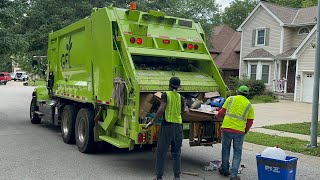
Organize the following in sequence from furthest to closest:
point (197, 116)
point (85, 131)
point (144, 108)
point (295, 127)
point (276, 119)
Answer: point (276, 119) → point (295, 127) → point (85, 131) → point (197, 116) → point (144, 108)

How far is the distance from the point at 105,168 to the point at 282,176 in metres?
3.29

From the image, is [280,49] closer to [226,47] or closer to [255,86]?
[255,86]

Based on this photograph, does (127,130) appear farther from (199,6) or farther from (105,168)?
(199,6)

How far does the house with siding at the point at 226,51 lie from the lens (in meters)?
35.4

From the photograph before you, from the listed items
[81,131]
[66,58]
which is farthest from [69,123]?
[66,58]

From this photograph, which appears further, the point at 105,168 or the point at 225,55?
the point at 225,55

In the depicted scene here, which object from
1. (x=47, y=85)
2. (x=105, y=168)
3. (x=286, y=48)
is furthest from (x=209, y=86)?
(x=286, y=48)

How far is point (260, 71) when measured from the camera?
30.1 m

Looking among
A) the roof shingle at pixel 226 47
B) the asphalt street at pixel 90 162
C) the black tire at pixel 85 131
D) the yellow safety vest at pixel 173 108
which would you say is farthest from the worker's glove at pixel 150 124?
the roof shingle at pixel 226 47

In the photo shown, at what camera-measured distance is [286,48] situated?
94.6ft

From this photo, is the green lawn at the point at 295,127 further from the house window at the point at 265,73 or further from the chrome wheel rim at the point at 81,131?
the house window at the point at 265,73

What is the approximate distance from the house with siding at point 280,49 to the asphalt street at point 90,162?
1711 centimetres

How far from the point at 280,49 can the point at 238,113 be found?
23.7 meters

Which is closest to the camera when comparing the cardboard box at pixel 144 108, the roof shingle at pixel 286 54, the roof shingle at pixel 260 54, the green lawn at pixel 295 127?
the cardboard box at pixel 144 108
